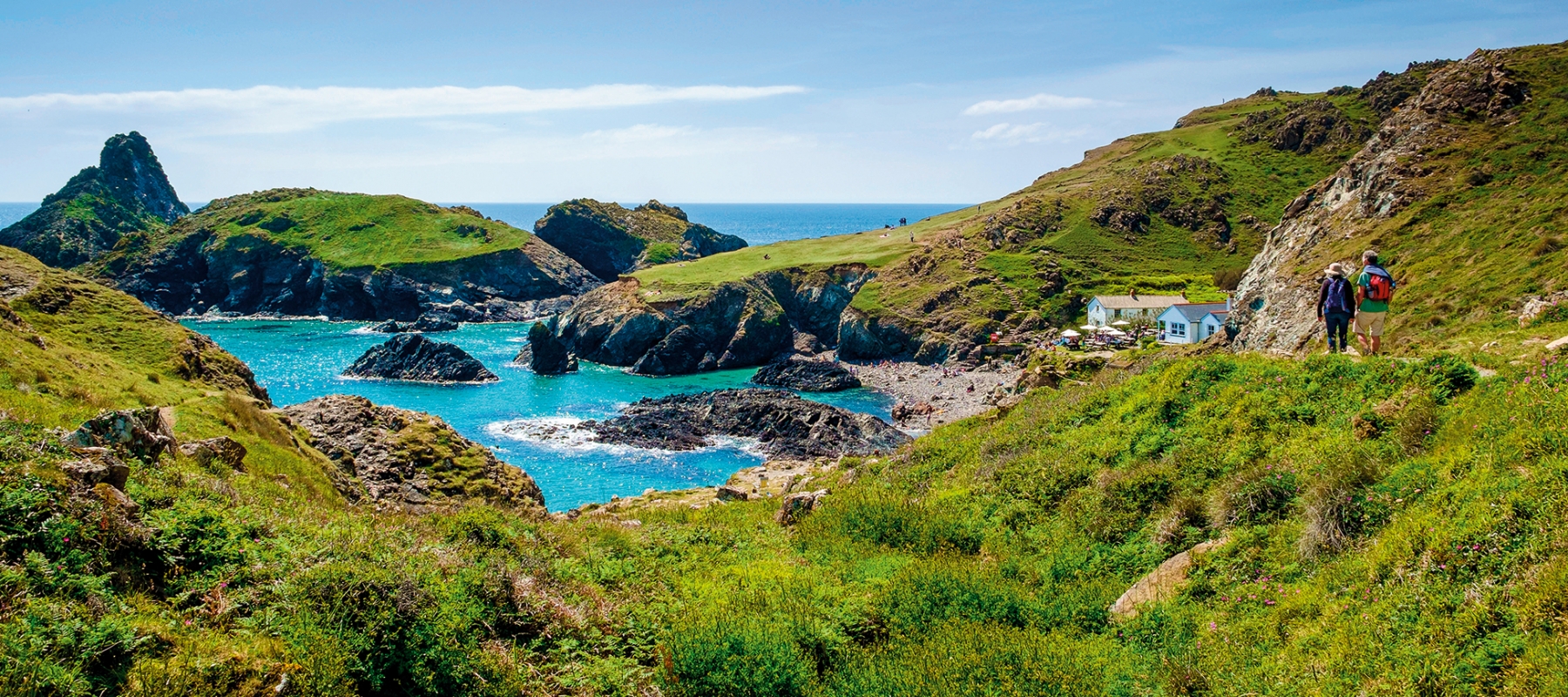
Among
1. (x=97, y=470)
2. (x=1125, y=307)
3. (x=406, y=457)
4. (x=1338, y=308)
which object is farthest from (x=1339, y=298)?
(x=1125, y=307)

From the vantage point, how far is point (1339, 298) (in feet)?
48.6

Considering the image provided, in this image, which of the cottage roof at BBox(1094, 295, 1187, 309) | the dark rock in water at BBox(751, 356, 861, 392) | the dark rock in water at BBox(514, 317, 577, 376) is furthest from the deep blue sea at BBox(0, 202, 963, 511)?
the cottage roof at BBox(1094, 295, 1187, 309)

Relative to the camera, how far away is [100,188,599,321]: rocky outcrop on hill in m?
118

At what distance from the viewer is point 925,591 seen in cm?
999

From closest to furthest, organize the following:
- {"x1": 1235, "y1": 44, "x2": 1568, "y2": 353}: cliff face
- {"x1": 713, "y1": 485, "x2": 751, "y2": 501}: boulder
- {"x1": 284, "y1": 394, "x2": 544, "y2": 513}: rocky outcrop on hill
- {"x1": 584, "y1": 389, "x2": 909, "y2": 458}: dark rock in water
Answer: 1. {"x1": 284, "y1": 394, "x2": 544, "y2": 513}: rocky outcrop on hill
2. {"x1": 1235, "y1": 44, "x2": 1568, "y2": 353}: cliff face
3. {"x1": 713, "y1": 485, "x2": 751, "y2": 501}: boulder
4. {"x1": 584, "y1": 389, "x2": 909, "y2": 458}: dark rock in water

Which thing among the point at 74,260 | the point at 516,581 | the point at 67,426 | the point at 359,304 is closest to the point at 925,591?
the point at 516,581

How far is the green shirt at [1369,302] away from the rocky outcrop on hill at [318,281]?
374ft

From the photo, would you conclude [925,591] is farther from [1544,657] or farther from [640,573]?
[1544,657]

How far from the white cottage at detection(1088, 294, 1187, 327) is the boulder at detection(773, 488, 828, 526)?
69161 mm

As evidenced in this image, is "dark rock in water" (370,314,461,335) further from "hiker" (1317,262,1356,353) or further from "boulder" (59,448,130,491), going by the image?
"hiker" (1317,262,1356,353)

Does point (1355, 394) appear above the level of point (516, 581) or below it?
above

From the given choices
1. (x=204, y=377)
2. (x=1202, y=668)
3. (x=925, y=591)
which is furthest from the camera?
(x=204, y=377)

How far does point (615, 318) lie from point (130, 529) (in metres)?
83.9

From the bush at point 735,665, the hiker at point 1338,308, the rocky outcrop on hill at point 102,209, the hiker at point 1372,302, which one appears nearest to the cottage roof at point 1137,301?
the hiker at point 1338,308
